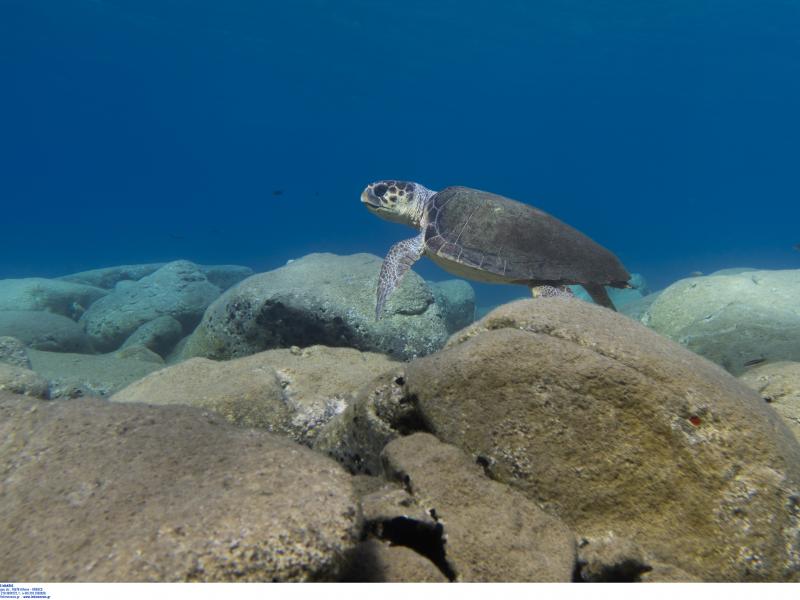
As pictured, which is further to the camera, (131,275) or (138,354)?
(131,275)

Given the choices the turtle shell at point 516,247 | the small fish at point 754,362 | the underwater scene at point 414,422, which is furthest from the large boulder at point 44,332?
the small fish at point 754,362

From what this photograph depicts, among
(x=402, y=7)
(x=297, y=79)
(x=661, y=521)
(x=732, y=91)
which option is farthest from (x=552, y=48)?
(x=661, y=521)

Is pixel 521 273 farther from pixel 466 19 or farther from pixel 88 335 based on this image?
pixel 466 19

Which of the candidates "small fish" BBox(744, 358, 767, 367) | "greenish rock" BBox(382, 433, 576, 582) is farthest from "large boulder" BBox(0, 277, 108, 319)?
→ "small fish" BBox(744, 358, 767, 367)

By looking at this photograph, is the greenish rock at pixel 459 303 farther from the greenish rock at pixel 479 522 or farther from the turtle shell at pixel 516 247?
the greenish rock at pixel 479 522

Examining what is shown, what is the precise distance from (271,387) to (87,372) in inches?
145

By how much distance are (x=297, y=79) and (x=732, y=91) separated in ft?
249

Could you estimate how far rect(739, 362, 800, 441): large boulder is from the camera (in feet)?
9.30

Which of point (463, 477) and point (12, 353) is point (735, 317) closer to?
point (463, 477)

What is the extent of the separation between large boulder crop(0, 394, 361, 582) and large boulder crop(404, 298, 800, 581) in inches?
35.0

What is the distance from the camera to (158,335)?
28.9ft

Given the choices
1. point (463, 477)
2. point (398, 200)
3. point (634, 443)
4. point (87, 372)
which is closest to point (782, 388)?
point (634, 443)

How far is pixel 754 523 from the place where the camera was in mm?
1762

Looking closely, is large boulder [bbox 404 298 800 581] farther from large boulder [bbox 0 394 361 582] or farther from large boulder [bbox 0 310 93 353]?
large boulder [bbox 0 310 93 353]
